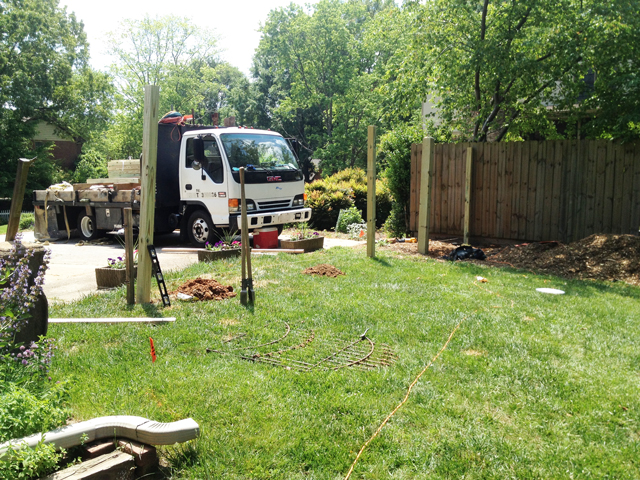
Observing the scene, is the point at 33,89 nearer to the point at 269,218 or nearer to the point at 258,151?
the point at 258,151

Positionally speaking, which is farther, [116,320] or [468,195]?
[468,195]

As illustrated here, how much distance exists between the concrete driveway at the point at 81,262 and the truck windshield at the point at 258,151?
87.1 inches

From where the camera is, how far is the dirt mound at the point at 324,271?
8063 millimetres

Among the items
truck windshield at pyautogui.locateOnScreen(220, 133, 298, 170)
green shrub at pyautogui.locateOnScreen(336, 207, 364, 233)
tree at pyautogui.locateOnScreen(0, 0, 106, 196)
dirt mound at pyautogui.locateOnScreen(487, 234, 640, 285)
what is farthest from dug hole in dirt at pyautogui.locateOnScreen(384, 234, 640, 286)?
tree at pyautogui.locateOnScreen(0, 0, 106, 196)

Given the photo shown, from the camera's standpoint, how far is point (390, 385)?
3963 mm

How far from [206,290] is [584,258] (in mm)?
6503

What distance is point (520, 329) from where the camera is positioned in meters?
5.39

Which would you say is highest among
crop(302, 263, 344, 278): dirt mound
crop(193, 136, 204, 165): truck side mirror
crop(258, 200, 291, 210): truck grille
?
crop(193, 136, 204, 165): truck side mirror

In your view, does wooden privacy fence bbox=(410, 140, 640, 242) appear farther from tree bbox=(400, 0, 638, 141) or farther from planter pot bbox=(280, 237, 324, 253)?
planter pot bbox=(280, 237, 324, 253)

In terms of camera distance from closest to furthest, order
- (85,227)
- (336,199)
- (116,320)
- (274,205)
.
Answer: (116,320), (274,205), (85,227), (336,199)

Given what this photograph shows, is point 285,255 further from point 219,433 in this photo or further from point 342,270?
point 219,433

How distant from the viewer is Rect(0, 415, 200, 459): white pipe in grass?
2764 millimetres

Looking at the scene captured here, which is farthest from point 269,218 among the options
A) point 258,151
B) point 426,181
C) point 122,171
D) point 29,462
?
point 29,462

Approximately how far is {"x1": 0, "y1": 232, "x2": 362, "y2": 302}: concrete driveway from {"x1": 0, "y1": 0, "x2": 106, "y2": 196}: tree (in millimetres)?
19926
